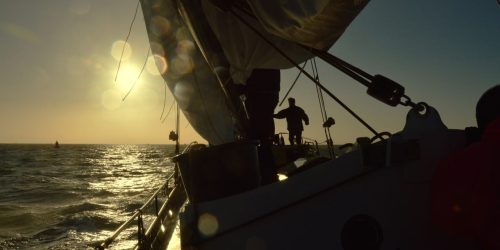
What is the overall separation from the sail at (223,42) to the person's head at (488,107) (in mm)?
1638

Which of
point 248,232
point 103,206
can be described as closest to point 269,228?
point 248,232

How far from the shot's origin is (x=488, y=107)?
2182mm

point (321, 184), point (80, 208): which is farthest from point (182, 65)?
point (80, 208)

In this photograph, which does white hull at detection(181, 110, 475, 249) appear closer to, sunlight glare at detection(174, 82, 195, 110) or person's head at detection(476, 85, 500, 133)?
person's head at detection(476, 85, 500, 133)

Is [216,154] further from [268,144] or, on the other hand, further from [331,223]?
[268,144]

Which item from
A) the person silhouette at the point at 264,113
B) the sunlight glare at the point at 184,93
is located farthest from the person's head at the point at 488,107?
the sunlight glare at the point at 184,93

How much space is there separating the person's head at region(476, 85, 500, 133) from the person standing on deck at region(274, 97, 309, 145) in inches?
353

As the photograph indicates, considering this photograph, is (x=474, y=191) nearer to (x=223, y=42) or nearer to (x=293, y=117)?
(x=223, y=42)

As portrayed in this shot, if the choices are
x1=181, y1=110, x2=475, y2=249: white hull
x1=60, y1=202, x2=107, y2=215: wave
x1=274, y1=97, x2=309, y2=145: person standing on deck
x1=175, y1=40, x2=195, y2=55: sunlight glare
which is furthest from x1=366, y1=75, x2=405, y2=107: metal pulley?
x1=60, y1=202, x2=107, y2=215: wave

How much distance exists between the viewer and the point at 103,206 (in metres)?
21.6

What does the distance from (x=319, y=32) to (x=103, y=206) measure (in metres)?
20.9

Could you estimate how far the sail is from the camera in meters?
3.69

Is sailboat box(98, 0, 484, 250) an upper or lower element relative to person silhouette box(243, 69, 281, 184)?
lower

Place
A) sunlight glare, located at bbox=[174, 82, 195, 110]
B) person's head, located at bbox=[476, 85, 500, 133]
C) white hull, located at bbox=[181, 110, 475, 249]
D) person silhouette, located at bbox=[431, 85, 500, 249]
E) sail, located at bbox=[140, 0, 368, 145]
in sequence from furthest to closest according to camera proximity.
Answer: sunlight glare, located at bbox=[174, 82, 195, 110], sail, located at bbox=[140, 0, 368, 145], white hull, located at bbox=[181, 110, 475, 249], person's head, located at bbox=[476, 85, 500, 133], person silhouette, located at bbox=[431, 85, 500, 249]
